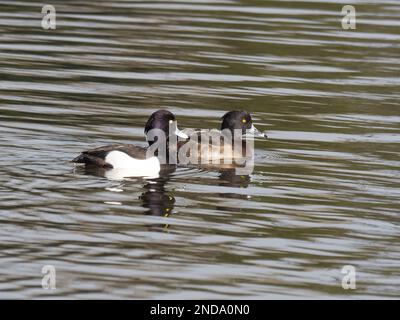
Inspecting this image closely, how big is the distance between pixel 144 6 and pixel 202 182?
1297cm

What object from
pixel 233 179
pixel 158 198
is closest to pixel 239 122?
pixel 233 179

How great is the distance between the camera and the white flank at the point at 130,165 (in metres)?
15.0

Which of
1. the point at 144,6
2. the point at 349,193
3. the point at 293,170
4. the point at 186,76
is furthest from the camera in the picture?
the point at 144,6

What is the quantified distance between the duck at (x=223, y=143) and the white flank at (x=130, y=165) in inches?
42.1

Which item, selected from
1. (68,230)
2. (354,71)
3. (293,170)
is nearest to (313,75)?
(354,71)

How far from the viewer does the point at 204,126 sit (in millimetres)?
18000

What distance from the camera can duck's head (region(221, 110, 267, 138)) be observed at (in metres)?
17.2
